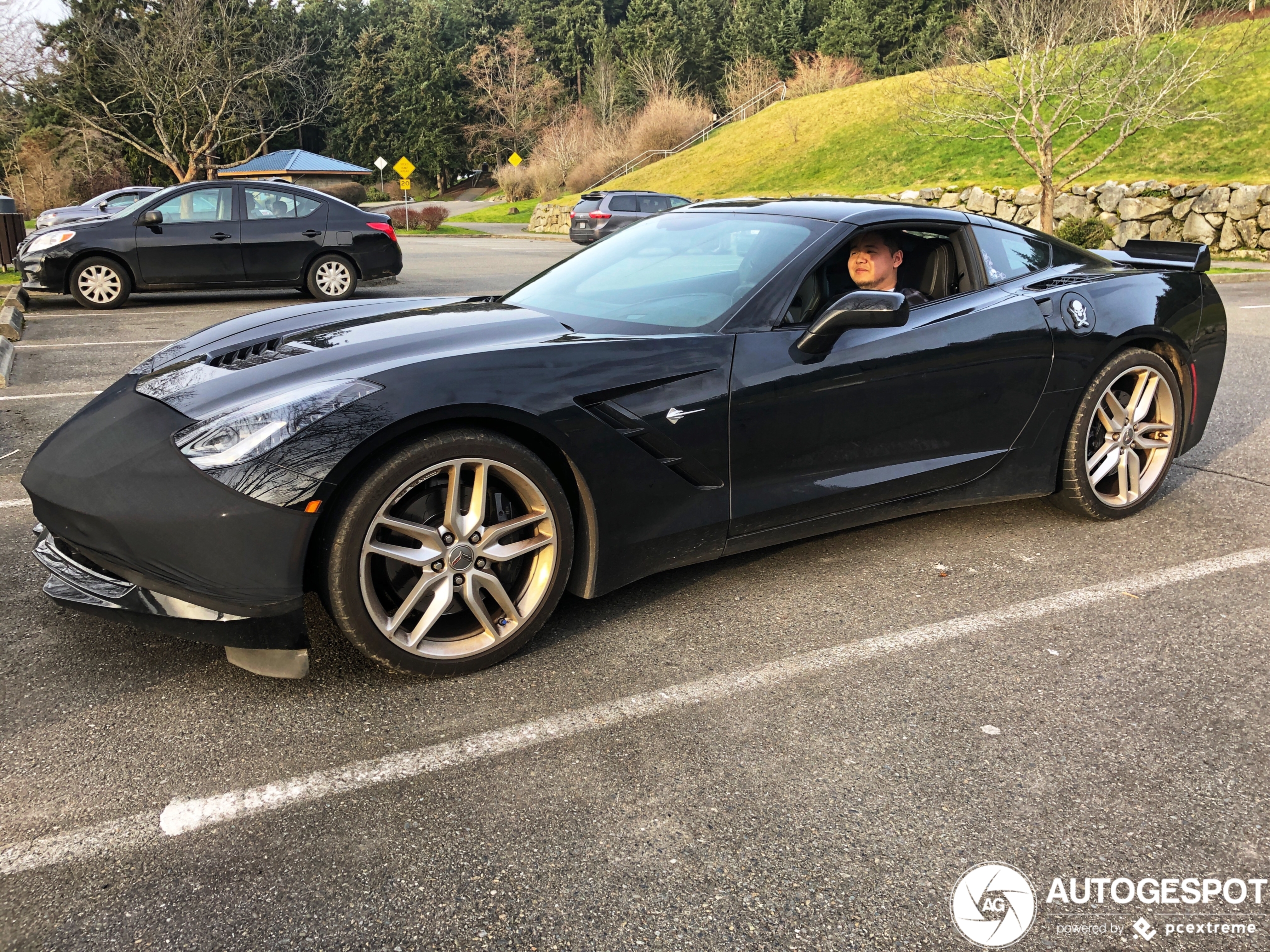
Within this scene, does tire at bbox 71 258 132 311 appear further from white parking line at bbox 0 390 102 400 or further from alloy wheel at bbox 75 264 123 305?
white parking line at bbox 0 390 102 400

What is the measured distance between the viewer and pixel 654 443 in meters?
3.13

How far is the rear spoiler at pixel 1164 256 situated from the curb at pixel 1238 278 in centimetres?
1403

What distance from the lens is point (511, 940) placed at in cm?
193

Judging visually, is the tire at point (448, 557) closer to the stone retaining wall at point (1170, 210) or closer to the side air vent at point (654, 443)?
the side air vent at point (654, 443)

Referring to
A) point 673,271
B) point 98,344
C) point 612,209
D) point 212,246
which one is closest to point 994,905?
point 673,271

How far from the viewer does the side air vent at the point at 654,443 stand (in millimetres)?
3068

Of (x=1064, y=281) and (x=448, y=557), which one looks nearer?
(x=448, y=557)

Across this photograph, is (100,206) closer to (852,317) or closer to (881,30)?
(852,317)

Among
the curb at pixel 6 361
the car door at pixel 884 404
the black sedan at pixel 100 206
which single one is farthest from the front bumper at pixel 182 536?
the black sedan at pixel 100 206

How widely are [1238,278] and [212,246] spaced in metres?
17.0

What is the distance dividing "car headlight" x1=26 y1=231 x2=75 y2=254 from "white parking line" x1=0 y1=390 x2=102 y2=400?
5740mm

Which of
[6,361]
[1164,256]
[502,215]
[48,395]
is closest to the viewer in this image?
[1164,256]

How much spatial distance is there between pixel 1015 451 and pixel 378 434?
264cm

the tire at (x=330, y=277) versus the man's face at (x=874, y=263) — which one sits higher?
the man's face at (x=874, y=263)
